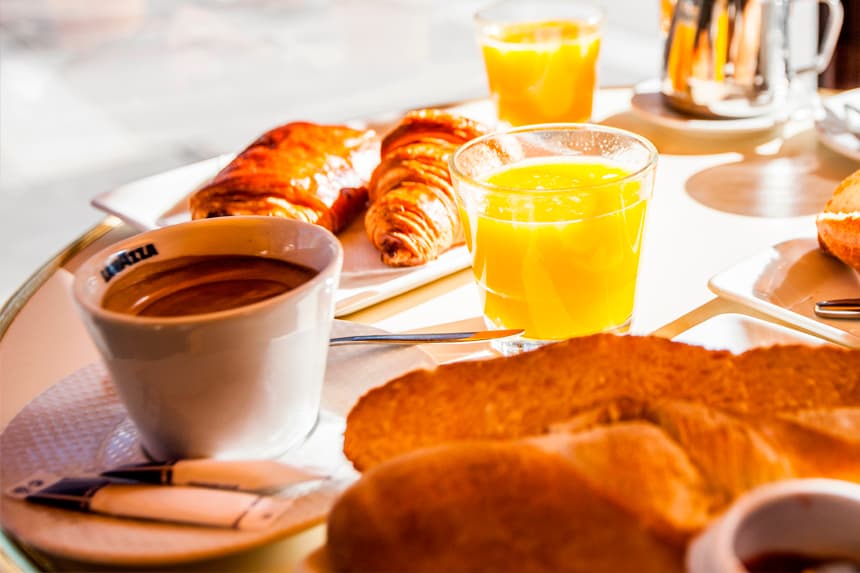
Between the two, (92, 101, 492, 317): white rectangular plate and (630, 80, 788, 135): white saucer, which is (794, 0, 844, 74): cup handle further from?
(92, 101, 492, 317): white rectangular plate

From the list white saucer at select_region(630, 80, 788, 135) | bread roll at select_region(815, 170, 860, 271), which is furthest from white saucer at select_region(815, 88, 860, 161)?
bread roll at select_region(815, 170, 860, 271)

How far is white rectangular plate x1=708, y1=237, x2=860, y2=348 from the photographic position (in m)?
0.91

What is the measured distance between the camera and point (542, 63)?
154 centimetres

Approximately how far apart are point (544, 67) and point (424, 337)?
2.55 feet

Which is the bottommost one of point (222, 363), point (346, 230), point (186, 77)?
point (186, 77)

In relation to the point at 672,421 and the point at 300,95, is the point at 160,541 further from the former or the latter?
the point at 300,95

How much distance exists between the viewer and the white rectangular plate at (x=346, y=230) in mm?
1058

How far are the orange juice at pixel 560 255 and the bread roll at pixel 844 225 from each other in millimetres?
208

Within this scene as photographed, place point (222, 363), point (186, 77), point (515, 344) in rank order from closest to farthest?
point (222, 363), point (515, 344), point (186, 77)

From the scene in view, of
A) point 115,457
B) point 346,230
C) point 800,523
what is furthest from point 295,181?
point 800,523

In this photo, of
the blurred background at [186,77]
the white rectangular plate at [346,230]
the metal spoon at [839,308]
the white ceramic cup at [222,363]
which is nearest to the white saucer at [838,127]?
the metal spoon at [839,308]

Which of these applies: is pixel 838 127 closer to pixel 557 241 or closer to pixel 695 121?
pixel 695 121

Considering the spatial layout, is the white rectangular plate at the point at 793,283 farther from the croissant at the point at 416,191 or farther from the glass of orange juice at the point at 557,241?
the croissant at the point at 416,191

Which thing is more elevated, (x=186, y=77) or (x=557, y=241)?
(x=557, y=241)
